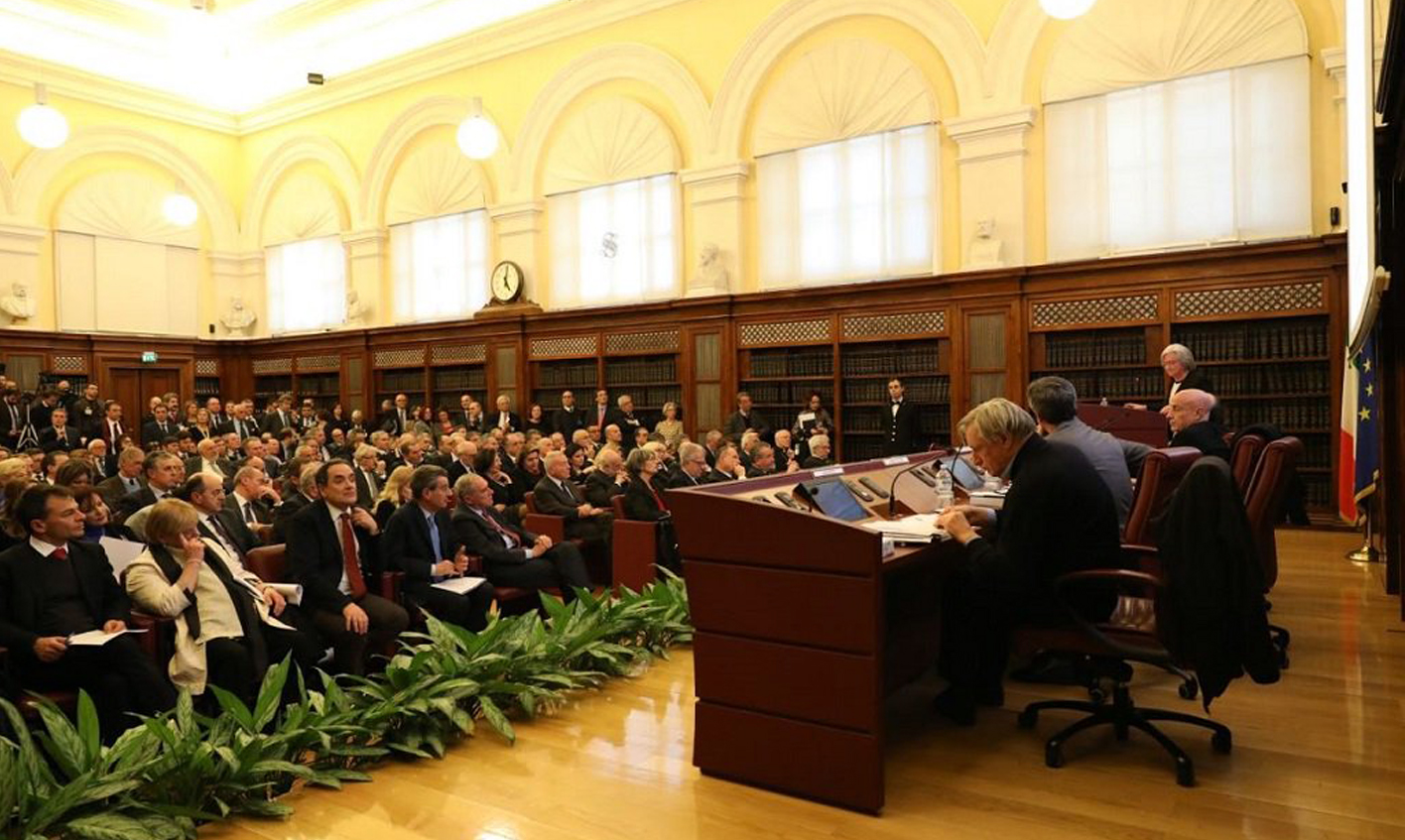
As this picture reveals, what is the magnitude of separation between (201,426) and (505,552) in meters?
8.76

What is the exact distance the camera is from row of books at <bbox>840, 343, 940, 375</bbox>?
34.5 feet

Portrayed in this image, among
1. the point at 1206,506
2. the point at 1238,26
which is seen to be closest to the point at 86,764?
the point at 1206,506

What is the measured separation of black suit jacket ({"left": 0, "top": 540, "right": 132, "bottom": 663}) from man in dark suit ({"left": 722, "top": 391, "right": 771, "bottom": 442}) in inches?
290

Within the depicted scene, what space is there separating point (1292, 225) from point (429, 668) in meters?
8.39

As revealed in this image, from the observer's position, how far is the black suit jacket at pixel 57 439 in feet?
35.6

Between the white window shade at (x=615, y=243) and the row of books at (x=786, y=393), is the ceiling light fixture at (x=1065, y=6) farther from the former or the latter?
the white window shade at (x=615, y=243)

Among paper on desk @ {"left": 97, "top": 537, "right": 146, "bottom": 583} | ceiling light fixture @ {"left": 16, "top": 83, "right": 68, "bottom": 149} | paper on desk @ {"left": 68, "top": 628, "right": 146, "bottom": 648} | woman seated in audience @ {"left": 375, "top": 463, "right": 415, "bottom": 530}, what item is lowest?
paper on desk @ {"left": 68, "top": 628, "right": 146, "bottom": 648}

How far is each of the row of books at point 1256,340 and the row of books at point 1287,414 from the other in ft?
1.38

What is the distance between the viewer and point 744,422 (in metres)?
10.8

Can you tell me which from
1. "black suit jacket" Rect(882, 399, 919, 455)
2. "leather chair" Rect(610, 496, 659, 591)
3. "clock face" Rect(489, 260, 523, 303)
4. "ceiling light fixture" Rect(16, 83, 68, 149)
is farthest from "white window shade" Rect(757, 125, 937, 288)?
"ceiling light fixture" Rect(16, 83, 68, 149)

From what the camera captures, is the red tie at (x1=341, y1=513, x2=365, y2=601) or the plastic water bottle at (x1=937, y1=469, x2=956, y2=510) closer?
the plastic water bottle at (x1=937, y1=469, x2=956, y2=510)

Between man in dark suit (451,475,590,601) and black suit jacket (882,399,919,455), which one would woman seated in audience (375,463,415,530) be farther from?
black suit jacket (882,399,919,455)

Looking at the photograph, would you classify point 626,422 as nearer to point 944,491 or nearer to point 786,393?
point 786,393

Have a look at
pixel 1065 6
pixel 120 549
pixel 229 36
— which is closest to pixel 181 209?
pixel 229 36
